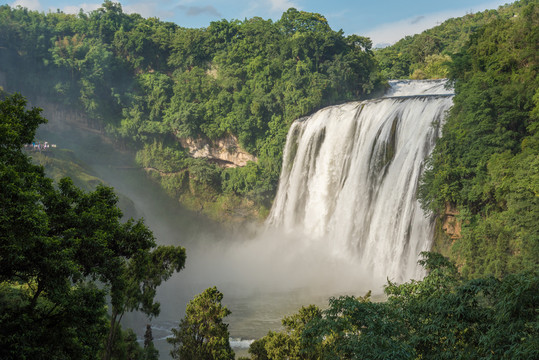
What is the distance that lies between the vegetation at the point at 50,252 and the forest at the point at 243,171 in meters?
0.04

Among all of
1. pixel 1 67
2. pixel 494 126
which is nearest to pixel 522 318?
pixel 494 126

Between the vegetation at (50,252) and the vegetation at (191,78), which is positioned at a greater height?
the vegetation at (191,78)

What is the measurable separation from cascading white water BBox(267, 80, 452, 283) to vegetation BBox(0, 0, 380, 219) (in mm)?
3915

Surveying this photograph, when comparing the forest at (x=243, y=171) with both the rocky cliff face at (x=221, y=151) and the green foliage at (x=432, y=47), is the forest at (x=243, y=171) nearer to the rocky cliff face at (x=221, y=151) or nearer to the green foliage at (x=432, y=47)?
the green foliage at (x=432, y=47)

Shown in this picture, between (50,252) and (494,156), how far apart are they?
16700 mm

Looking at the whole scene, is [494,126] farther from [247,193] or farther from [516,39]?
[247,193]

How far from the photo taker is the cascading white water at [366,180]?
2370cm

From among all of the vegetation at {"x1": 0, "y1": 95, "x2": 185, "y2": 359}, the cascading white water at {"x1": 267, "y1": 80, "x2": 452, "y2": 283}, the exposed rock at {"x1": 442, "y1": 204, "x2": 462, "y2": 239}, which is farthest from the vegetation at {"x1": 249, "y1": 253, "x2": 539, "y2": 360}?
the cascading white water at {"x1": 267, "y1": 80, "x2": 452, "y2": 283}

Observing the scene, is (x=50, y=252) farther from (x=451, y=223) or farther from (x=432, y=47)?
(x=432, y=47)

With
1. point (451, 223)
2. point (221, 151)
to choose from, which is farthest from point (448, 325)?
point (221, 151)

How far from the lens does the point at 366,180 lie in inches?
1074

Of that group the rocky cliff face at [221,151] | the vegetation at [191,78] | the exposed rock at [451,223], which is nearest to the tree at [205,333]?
Result: the exposed rock at [451,223]

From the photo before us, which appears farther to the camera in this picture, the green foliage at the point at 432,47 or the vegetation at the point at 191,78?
the green foliage at the point at 432,47

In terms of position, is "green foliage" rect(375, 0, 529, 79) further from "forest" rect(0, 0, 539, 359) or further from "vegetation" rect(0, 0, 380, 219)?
"vegetation" rect(0, 0, 380, 219)
